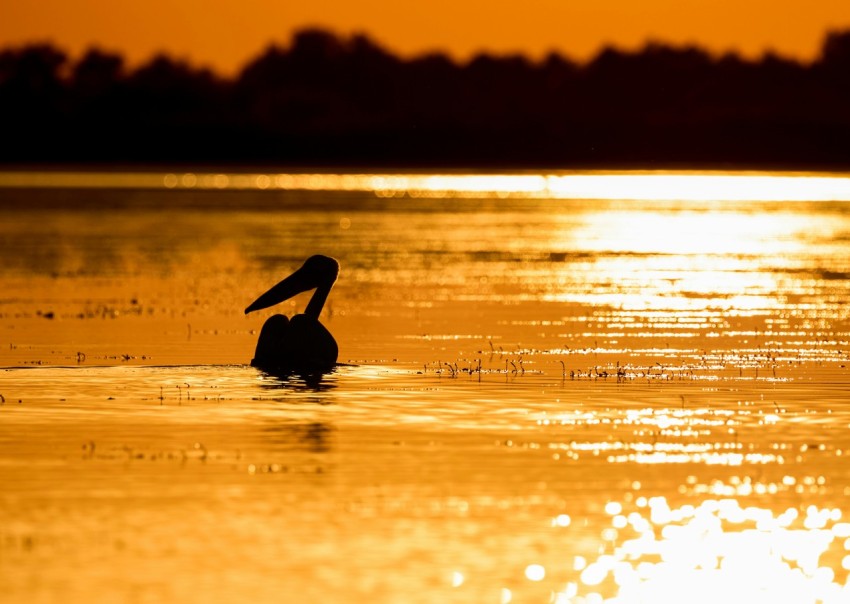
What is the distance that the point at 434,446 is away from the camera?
46.5ft

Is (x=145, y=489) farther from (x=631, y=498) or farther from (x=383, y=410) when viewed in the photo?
(x=383, y=410)

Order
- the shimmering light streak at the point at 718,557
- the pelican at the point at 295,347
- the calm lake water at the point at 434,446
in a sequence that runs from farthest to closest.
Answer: the pelican at the point at 295,347 < the calm lake water at the point at 434,446 < the shimmering light streak at the point at 718,557

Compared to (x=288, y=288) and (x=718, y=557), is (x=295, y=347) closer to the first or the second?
(x=288, y=288)

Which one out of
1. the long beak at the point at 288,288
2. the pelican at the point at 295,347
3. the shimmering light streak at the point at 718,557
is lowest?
the shimmering light streak at the point at 718,557

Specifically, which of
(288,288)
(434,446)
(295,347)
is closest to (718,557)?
(434,446)

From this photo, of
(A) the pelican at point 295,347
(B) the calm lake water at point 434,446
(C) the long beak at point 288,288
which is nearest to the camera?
(B) the calm lake water at point 434,446

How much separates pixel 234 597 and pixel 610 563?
1.97 metres

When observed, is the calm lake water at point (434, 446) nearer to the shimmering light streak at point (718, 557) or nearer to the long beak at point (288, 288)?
the shimmering light streak at point (718, 557)

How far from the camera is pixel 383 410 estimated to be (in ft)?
52.7

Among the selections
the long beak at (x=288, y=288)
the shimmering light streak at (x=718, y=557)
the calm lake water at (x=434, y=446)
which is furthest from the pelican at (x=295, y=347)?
the shimmering light streak at (x=718, y=557)

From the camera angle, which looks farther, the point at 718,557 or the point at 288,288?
the point at 288,288

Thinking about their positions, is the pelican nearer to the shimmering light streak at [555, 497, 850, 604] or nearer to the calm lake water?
the calm lake water

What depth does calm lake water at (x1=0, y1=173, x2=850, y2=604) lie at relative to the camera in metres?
10.3

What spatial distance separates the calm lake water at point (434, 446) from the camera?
1034cm
